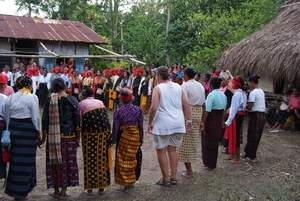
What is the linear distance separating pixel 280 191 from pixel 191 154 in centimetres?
145

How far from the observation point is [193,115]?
17.5ft

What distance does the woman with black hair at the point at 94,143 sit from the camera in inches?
175

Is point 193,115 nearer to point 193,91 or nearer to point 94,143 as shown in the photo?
point 193,91

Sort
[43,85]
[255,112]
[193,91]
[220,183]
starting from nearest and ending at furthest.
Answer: [220,183] < [193,91] < [255,112] < [43,85]

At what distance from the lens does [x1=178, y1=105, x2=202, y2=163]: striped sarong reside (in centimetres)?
528

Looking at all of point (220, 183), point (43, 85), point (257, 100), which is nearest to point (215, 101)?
point (257, 100)

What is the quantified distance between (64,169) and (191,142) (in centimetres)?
212

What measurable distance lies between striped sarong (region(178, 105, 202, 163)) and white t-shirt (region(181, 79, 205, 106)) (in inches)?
4.0

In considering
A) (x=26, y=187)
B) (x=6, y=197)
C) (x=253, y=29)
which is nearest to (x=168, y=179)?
(x=26, y=187)

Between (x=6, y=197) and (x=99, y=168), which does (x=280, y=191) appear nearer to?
(x=99, y=168)

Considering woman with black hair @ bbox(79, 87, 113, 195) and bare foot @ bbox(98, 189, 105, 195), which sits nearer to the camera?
woman with black hair @ bbox(79, 87, 113, 195)

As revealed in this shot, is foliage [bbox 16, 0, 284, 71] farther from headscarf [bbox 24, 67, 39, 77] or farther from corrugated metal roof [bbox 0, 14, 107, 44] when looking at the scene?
headscarf [bbox 24, 67, 39, 77]

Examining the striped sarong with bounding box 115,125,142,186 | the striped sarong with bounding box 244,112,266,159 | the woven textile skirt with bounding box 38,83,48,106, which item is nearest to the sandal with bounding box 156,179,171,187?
the striped sarong with bounding box 115,125,142,186

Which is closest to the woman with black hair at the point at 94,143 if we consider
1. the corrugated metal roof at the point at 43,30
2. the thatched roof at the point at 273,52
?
the thatched roof at the point at 273,52
